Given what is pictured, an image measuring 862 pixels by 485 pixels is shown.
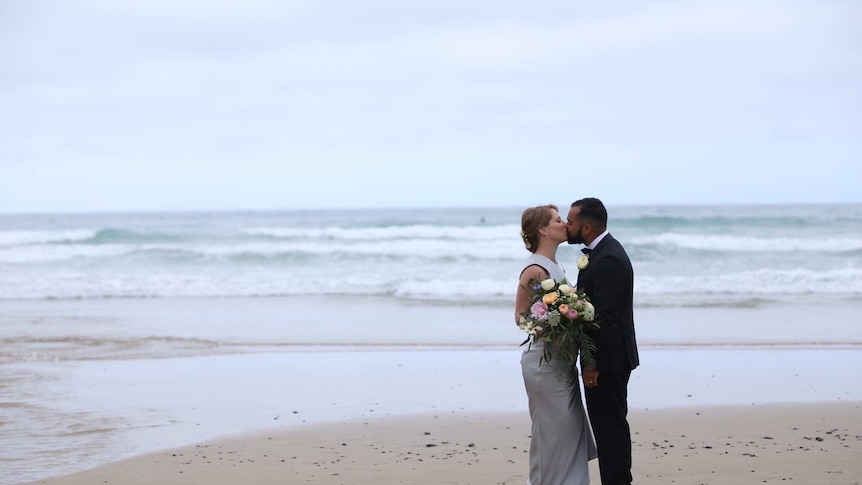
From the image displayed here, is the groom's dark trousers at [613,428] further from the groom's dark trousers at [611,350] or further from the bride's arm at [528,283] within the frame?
the bride's arm at [528,283]


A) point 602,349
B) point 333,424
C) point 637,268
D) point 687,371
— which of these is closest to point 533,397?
point 602,349

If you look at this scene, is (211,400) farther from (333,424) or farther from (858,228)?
(858,228)

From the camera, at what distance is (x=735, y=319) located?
14.2 meters

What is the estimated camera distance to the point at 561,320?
4.61m

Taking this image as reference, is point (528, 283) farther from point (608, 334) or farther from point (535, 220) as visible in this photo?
point (608, 334)

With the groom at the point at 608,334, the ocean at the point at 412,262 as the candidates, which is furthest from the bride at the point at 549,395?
the ocean at the point at 412,262

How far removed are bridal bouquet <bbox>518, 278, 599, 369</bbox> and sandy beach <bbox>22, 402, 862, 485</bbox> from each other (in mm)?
1336

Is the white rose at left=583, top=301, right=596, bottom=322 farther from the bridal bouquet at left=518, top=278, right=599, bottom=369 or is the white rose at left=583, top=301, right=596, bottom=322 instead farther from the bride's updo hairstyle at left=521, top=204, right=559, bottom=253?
the bride's updo hairstyle at left=521, top=204, right=559, bottom=253

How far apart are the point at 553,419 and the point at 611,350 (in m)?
0.54

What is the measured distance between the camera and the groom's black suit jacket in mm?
4688

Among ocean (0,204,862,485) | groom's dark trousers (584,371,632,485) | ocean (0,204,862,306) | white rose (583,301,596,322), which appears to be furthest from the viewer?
ocean (0,204,862,306)

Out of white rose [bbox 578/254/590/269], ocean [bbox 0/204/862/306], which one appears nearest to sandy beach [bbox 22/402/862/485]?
white rose [bbox 578/254/590/269]

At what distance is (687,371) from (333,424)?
14.4ft

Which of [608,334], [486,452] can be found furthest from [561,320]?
[486,452]
